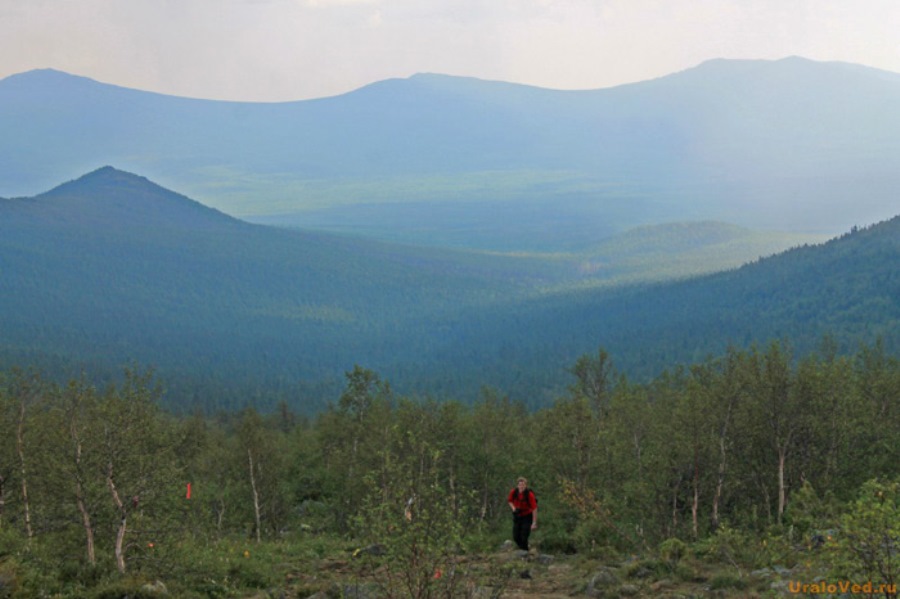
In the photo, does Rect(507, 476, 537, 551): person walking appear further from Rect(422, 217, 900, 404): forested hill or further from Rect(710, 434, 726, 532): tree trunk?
Rect(422, 217, 900, 404): forested hill

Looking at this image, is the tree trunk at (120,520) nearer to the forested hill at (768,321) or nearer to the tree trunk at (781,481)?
the tree trunk at (781,481)

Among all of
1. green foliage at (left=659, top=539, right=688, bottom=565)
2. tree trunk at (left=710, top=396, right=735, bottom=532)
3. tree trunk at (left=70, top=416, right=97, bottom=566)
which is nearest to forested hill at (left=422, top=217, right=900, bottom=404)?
tree trunk at (left=710, top=396, right=735, bottom=532)

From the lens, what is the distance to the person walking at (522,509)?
25422 millimetres

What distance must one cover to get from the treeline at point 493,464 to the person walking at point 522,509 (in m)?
1.10

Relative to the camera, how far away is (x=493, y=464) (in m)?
44.3

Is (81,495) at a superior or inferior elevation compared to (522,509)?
superior

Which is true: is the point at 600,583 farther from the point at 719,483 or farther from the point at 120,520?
the point at 120,520

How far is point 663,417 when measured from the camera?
4253cm

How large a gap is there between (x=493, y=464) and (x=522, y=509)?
62.0 feet

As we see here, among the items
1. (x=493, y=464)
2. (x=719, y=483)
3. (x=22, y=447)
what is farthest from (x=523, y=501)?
(x=493, y=464)

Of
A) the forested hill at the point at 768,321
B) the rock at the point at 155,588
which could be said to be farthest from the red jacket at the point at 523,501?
the forested hill at the point at 768,321

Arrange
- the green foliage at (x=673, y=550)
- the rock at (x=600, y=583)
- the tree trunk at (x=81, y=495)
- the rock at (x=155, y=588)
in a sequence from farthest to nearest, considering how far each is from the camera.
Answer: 1. the green foliage at (x=673, y=550)
2. the rock at (x=600, y=583)
3. the tree trunk at (x=81, y=495)
4. the rock at (x=155, y=588)

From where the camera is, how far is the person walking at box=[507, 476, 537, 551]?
25422 mm

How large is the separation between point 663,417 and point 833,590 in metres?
30.2
